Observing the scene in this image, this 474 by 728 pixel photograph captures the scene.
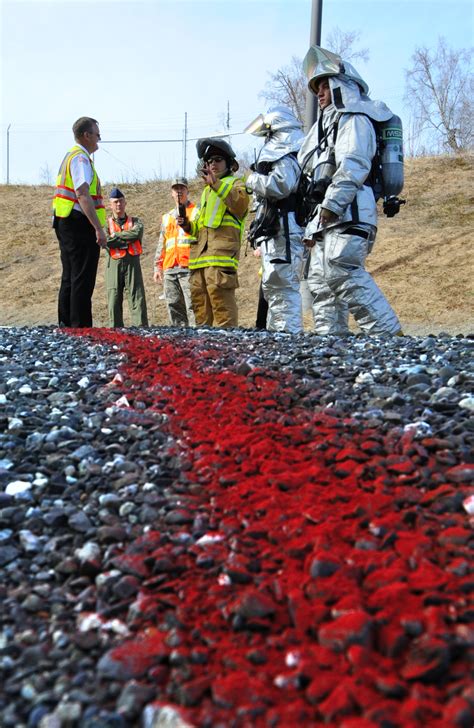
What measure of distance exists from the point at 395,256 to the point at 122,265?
7.72 m

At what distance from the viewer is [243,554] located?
5.83ft

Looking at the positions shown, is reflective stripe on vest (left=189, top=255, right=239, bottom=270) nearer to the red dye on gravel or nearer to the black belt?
the black belt

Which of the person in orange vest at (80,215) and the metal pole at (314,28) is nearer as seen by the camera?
the person in orange vest at (80,215)

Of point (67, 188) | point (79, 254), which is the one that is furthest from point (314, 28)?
point (79, 254)

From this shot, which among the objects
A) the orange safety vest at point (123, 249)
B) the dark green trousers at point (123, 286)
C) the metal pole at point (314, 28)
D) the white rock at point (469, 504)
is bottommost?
the white rock at point (469, 504)

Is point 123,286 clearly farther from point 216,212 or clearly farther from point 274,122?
point 274,122

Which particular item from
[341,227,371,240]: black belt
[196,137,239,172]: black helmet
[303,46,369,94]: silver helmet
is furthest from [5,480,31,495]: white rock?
[196,137,239,172]: black helmet

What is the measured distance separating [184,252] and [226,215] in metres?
2.11

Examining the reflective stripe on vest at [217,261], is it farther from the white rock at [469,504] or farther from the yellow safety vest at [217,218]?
the white rock at [469,504]

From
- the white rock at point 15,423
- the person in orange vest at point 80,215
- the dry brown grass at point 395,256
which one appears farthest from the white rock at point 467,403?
the dry brown grass at point 395,256

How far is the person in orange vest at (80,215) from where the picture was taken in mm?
6707

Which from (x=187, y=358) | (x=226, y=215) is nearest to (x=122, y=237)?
(x=226, y=215)

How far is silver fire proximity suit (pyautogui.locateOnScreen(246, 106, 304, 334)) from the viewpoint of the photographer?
Answer: 6.45 metres

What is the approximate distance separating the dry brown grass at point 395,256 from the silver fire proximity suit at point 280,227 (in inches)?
229
